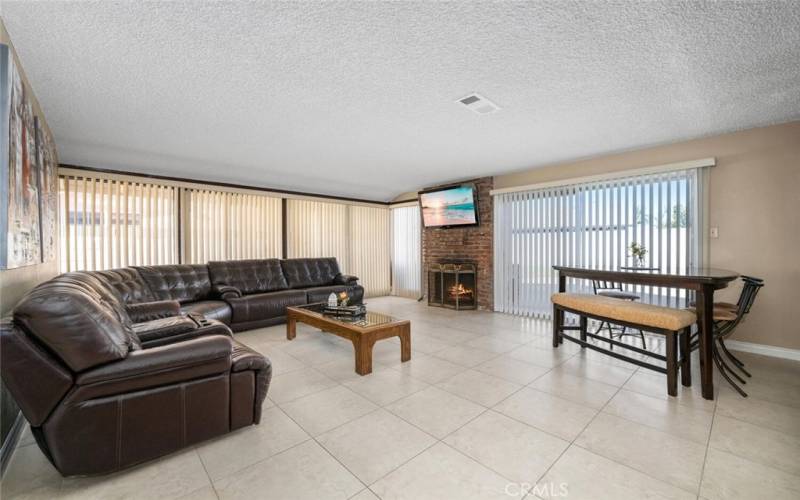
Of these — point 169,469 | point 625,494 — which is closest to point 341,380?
point 169,469

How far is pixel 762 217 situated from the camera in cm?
361

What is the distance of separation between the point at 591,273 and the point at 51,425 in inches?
162

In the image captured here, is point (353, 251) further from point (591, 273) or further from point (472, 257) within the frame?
point (591, 273)

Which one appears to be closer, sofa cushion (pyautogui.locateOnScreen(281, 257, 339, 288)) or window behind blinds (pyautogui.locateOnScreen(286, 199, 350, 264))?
sofa cushion (pyautogui.locateOnScreen(281, 257, 339, 288))

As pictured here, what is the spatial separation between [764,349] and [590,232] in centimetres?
224

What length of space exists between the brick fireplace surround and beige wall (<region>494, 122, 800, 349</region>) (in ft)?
9.55

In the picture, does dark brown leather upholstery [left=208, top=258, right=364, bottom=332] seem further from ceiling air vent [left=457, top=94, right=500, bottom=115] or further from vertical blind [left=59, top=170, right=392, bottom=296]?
ceiling air vent [left=457, top=94, right=500, bottom=115]

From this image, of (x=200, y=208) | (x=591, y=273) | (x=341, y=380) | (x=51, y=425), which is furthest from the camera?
(x=200, y=208)

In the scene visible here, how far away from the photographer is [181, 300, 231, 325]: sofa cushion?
4094 millimetres

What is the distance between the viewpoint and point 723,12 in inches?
71.4

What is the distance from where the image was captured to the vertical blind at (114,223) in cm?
446

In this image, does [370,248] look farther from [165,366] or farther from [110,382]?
[110,382]
